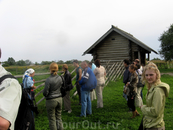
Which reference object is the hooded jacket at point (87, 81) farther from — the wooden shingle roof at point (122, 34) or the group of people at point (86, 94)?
the wooden shingle roof at point (122, 34)

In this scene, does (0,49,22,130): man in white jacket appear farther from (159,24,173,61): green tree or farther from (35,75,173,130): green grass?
(159,24,173,61): green tree

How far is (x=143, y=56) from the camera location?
20.8 meters

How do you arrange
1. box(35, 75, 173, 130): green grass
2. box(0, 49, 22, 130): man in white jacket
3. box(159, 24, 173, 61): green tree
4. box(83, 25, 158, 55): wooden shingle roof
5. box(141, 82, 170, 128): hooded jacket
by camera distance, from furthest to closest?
box(159, 24, 173, 61): green tree
box(83, 25, 158, 55): wooden shingle roof
box(35, 75, 173, 130): green grass
box(141, 82, 170, 128): hooded jacket
box(0, 49, 22, 130): man in white jacket

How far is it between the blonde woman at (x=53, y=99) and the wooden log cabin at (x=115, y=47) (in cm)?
1144

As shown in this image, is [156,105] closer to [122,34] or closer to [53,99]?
[53,99]

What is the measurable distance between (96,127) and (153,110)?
2641mm

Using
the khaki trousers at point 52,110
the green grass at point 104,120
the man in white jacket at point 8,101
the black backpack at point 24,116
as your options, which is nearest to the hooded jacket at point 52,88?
the khaki trousers at point 52,110

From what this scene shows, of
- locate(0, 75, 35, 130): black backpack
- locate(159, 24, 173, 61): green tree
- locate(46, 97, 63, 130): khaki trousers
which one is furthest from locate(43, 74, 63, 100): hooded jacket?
locate(159, 24, 173, 61): green tree

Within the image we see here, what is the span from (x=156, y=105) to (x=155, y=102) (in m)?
0.04

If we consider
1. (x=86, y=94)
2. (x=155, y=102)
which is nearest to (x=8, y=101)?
(x=155, y=102)

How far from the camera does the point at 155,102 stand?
2123mm

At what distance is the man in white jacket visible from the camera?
1.05 meters

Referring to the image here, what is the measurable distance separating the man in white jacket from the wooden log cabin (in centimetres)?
1378

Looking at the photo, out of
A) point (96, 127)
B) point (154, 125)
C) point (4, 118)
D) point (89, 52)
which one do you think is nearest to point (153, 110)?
point (154, 125)
